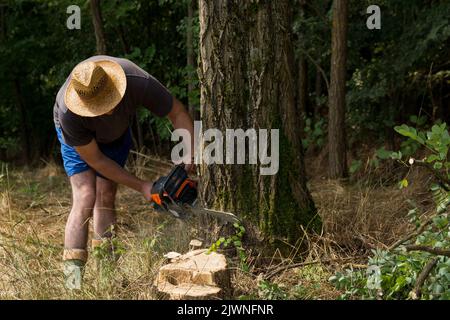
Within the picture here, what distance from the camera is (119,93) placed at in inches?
162

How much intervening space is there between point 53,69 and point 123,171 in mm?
6580

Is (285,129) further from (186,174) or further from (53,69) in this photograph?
(53,69)

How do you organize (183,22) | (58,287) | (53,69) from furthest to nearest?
(53,69), (183,22), (58,287)

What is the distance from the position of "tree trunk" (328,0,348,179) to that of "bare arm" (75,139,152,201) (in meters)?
3.49

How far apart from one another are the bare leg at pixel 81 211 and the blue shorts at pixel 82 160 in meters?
0.05

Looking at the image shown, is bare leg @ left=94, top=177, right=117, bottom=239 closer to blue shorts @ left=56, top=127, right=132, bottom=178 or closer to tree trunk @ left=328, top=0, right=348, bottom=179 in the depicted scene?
blue shorts @ left=56, top=127, right=132, bottom=178

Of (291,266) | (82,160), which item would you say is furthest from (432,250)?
(82,160)

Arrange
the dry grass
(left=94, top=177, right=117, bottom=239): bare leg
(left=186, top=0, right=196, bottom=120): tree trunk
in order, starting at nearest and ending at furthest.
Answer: the dry grass
(left=94, top=177, right=117, bottom=239): bare leg
(left=186, top=0, right=196, bottom=120): tree trunk

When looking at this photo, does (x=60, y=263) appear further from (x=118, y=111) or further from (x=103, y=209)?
(x=118, y=111)

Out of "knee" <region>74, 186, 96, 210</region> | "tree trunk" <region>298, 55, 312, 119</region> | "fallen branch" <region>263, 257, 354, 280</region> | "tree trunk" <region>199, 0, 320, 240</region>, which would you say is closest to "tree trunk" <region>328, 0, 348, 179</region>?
"tree trunk" <region>298, 55, 312, 119</region>

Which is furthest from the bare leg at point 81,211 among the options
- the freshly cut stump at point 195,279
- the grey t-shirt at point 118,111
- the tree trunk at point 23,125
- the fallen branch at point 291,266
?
the tree trunk at point 23,125

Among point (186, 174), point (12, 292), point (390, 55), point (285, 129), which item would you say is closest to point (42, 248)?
point (12, 292)

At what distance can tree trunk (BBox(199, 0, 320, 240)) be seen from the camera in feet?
13.3

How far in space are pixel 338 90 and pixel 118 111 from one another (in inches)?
133
